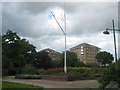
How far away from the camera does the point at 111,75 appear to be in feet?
39.3

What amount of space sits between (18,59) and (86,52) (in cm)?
9579

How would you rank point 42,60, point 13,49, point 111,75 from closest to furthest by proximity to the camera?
point 111,75
point 13,49
point 42,60

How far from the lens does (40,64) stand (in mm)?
74375

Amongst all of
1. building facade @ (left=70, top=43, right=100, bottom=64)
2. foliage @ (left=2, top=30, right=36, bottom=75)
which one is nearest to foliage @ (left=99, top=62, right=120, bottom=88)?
foliage @ (left=2, top=30, right=36, bottom=75)

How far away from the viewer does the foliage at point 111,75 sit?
465 inches

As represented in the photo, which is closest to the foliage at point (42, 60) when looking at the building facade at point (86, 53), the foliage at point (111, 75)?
the foliage at point (111, 75)

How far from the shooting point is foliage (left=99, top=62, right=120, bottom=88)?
11812 millimetres

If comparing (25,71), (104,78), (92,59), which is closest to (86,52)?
(92,59)

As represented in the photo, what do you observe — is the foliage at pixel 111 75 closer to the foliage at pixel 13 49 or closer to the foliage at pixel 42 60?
the foliage at pixel 13 49

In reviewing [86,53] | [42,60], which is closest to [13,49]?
[42,60]

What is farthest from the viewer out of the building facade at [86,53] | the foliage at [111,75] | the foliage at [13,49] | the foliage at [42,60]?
the building facade at [86,53]

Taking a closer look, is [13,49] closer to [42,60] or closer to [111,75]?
[42,60]

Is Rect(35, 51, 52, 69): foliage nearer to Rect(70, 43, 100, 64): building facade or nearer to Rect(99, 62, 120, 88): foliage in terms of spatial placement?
Rect(99, 62, 120, 88): foliage

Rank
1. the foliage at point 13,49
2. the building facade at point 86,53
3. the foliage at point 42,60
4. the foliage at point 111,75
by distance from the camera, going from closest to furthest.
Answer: the foliage at point 111,75 → the foliage at point 13,49 → the foliage at point 42,60 → the building facade at point 86,53
